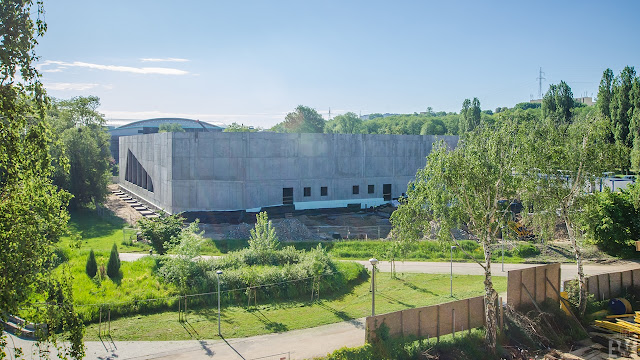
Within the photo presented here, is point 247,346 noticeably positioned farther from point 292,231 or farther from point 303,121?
point 303,121

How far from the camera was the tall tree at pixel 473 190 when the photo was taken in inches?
637

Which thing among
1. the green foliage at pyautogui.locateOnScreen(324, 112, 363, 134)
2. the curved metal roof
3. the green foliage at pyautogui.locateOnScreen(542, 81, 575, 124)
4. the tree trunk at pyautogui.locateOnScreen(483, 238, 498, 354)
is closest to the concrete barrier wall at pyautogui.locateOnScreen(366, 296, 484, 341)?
the tree trunk at pyautogui.locateOnScreen(483, 238, 498, 354)

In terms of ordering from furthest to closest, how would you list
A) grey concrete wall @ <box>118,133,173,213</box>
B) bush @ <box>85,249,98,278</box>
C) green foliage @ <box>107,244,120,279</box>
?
grey concrete wall @ <box>118,133,173,213</box> < green foliage @ <box>107,244,120,279</box> < bush @ <box>85,249,98,278</box>

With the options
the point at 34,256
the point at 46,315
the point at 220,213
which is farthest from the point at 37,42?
the point at 220,213

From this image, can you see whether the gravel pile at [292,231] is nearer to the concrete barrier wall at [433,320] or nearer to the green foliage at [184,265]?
the green foliage at [184,265]

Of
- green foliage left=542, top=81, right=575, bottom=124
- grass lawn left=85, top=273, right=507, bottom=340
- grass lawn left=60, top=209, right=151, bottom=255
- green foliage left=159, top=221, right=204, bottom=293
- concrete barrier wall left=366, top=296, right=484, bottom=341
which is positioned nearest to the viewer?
concrete barrier wall left=366, top=296, right=484, bottom=341

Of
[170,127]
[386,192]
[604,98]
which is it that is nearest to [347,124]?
[170,127]

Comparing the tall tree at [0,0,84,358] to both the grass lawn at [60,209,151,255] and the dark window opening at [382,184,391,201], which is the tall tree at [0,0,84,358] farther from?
the dark window opening at [382,184,391,201]

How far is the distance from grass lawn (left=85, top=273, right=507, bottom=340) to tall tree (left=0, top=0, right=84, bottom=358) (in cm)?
911

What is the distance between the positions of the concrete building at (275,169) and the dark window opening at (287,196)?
9 centimetres

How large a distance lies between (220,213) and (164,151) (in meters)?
8.59

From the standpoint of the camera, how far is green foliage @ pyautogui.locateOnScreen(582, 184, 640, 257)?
97.4 feet

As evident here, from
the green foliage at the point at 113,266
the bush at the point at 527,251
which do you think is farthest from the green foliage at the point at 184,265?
the bush at the point at 527,251

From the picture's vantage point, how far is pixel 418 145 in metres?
51.0
